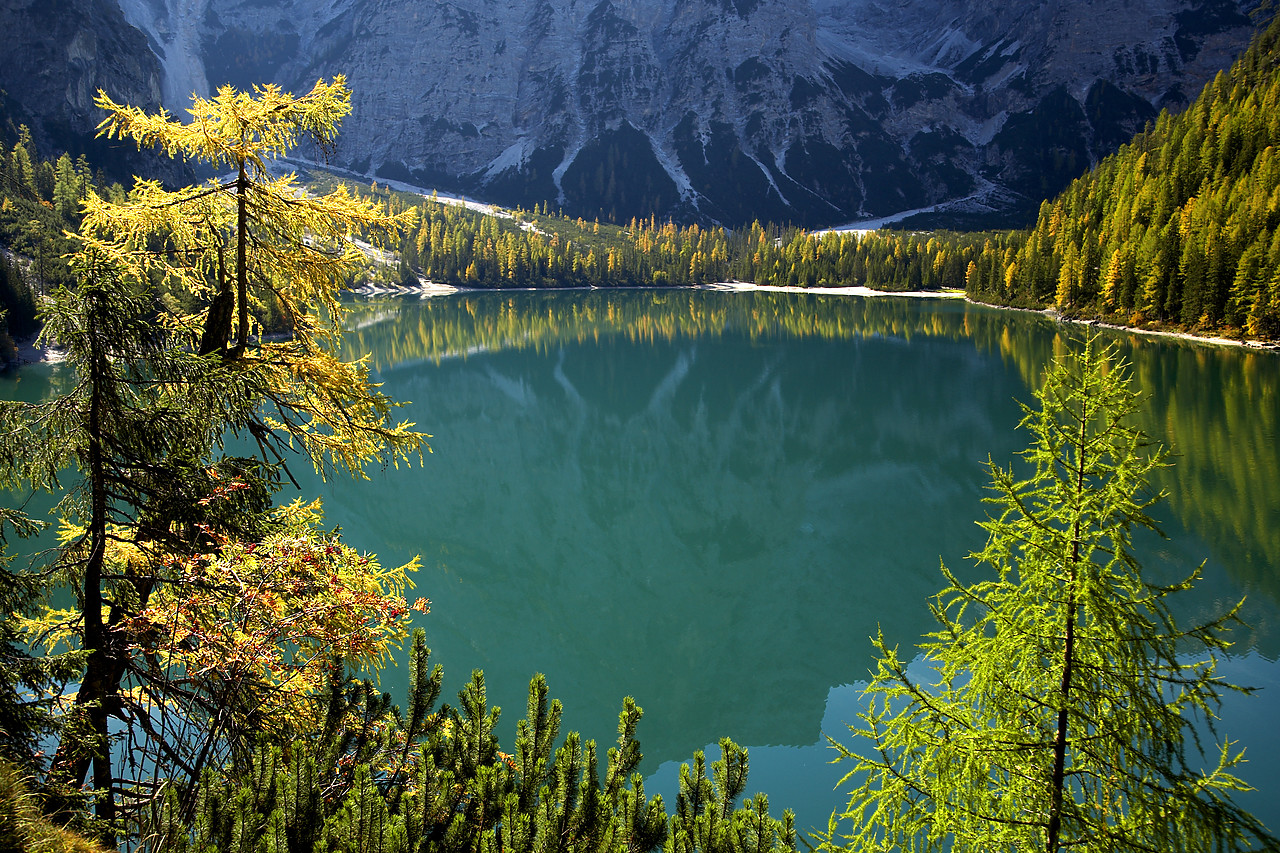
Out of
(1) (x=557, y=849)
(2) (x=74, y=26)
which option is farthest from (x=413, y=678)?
(2) (x=74, y=26)

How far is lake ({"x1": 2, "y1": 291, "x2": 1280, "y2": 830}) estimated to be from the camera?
13.9 meters

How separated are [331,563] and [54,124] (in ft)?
610

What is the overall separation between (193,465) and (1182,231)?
85067mm

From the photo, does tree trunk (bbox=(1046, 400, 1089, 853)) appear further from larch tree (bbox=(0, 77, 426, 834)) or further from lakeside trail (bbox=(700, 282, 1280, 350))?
lakeside trail (bbox=(700, 282, 1280, 350))

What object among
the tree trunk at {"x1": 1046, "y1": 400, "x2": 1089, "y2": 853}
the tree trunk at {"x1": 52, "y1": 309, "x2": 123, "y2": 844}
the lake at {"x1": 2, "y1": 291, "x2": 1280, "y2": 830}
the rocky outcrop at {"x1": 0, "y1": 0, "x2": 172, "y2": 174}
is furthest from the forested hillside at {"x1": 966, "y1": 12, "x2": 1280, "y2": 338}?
the rocky outcrop at {"x1": 0, "y1": 0, "x2": 172, "y2": 174}

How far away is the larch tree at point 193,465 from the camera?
4.29 metres

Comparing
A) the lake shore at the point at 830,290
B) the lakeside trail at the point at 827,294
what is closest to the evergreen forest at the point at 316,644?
the lakeside trail at the point at 827,294

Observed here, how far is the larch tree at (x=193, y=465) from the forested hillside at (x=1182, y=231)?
218 feet

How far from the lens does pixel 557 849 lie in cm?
472

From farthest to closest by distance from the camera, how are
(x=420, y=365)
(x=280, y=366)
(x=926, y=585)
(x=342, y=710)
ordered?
(x=420, y=365), (x=926, y=585), (x=280, y=366), (x=342, y=710)

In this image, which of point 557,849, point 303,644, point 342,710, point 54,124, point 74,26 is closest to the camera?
point 557,849

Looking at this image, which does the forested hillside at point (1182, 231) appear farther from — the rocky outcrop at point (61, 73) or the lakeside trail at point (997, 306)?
the rocky outcrop at point (61, 73)

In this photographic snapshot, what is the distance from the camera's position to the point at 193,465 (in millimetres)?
4637

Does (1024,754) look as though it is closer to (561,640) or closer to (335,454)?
(335,454)
